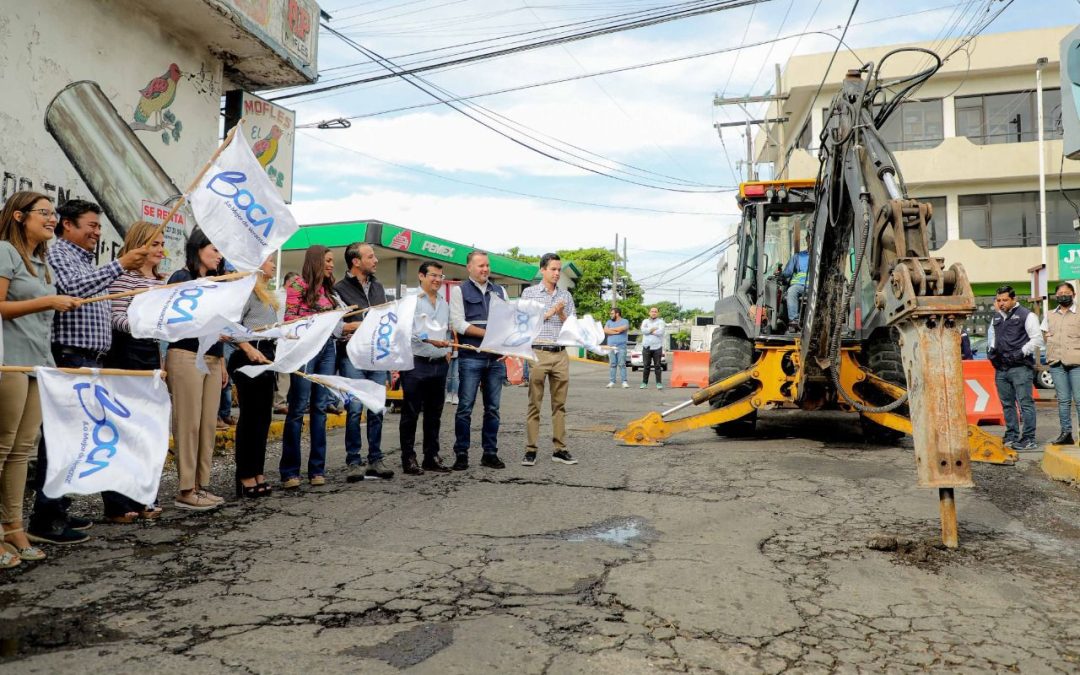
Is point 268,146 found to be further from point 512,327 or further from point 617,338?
Answer: point 617,338

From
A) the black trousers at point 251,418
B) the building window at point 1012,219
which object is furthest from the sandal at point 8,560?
the building window at point 1012,219

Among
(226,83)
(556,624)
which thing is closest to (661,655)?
(556,624)

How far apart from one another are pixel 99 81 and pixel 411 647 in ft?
25.9

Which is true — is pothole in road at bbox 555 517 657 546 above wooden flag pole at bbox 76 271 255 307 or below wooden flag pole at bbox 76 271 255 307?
below

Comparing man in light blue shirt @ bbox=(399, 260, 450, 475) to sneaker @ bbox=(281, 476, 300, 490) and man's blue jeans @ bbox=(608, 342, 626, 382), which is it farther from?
man's blue jeans @ bbox=(608, 342, 626, 382)

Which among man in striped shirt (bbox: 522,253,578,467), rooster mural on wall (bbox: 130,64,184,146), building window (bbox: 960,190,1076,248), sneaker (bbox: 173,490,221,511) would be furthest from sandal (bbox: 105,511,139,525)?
building window (bbox: 960,190,1076,248)

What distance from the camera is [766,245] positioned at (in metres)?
9.43

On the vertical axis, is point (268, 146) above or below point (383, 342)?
above

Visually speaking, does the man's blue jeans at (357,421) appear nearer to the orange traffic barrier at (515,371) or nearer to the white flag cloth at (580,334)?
the white flag cloth at (580,334)

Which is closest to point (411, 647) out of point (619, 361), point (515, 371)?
point (515, 371)

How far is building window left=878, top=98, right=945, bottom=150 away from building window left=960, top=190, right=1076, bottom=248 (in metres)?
2.28

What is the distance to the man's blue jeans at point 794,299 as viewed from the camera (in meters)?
8.80

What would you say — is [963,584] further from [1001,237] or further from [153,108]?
[1001,237]

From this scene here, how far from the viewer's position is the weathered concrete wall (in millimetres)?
7156
